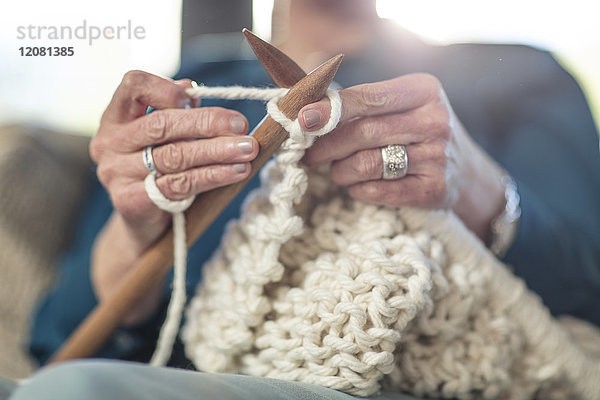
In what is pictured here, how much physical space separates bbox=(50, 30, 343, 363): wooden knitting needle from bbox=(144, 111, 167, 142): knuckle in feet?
0.25

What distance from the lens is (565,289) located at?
70 centimetres

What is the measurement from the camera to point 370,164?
1.54ft

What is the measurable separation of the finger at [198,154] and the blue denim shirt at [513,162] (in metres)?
0.04

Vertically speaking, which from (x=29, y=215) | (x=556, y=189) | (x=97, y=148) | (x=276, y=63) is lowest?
(x=29, y=215)

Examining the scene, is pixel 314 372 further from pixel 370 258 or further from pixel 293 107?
pixel 293 107

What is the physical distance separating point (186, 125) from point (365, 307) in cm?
23

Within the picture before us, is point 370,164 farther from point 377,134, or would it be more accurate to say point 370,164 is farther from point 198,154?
point 198,154

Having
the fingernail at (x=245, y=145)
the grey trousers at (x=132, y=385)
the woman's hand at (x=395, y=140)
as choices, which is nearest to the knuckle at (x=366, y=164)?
the woman's hand at (x=395, y=140)

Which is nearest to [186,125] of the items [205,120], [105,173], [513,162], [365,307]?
[205,120]

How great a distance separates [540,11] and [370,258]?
0.32 meters

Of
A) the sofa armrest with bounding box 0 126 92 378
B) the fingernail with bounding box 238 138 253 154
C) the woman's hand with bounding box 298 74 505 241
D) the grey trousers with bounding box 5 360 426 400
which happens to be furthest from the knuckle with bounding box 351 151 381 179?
the sofa armrest with bounding box 0 126 92 378

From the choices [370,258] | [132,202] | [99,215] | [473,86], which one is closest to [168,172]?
[132,202]

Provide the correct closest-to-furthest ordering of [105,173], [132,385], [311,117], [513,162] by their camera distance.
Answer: [132,385]
[311,117]
[105,173]
[513,162]

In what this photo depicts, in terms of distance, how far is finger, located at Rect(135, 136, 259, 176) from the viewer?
0.45 meters
